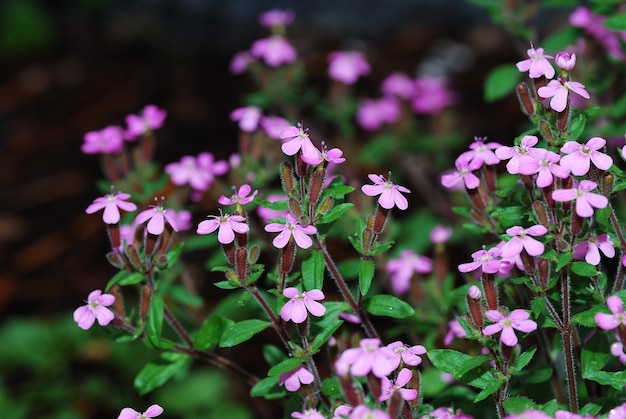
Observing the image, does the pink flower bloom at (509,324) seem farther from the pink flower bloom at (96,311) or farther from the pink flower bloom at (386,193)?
the pink flower bloom at (96,311)

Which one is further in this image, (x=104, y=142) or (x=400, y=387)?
(x=104, y=142)

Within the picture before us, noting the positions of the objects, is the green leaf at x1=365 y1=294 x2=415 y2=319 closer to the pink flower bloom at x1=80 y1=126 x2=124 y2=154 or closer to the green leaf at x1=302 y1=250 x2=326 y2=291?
the green leaf at x1=302 y1=250 x2=326 y2=291

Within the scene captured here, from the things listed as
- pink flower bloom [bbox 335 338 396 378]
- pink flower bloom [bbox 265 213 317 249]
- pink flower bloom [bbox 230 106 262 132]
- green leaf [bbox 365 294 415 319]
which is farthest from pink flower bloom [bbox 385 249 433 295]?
pink flower bloom [bbox 335 338 396 378]

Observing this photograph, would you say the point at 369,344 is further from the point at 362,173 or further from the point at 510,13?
the point at 362,173

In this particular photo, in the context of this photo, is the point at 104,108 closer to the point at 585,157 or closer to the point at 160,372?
the point at 160,372

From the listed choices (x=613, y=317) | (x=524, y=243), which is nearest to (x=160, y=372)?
(x=524, y=243)
